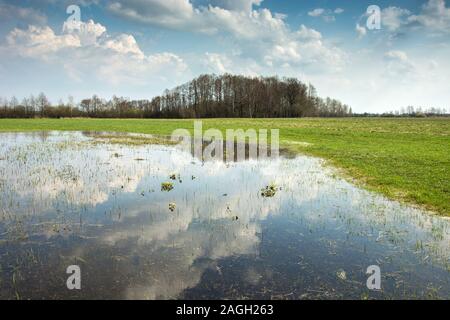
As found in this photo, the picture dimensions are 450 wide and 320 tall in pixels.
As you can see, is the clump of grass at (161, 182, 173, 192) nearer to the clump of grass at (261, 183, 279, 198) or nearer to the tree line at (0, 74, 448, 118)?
the clump of grass at (261, 183, 279, 198)

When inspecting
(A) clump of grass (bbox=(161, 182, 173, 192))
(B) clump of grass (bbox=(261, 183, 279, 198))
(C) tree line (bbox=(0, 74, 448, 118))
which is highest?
(C) tree line (bbox=(0, 74, 448, 118))

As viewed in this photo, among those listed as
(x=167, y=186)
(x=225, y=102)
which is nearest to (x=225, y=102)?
(x=225, y=102)

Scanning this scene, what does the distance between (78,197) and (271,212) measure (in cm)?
737

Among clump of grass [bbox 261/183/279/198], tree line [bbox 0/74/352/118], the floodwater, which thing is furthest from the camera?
tree line [bbox 0/74/352/118]

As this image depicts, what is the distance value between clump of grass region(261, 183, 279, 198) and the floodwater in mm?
62

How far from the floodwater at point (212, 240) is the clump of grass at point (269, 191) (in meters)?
0.06

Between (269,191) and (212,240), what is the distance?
5558mm

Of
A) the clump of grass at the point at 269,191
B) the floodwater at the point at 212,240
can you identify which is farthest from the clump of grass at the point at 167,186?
the clump of grass at the point at 269,191

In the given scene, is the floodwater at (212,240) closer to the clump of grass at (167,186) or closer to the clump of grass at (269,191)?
the clump of grass at (269,191)

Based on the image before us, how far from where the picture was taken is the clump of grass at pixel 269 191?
43.4ft

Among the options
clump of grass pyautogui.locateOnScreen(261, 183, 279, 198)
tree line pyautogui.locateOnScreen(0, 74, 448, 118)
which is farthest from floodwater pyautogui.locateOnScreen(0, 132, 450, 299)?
tree line pyautogui.locateOnScreen(0, 74, 448, 118)

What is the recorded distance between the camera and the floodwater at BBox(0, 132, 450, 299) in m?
6.28

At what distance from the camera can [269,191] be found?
44.5 feet
